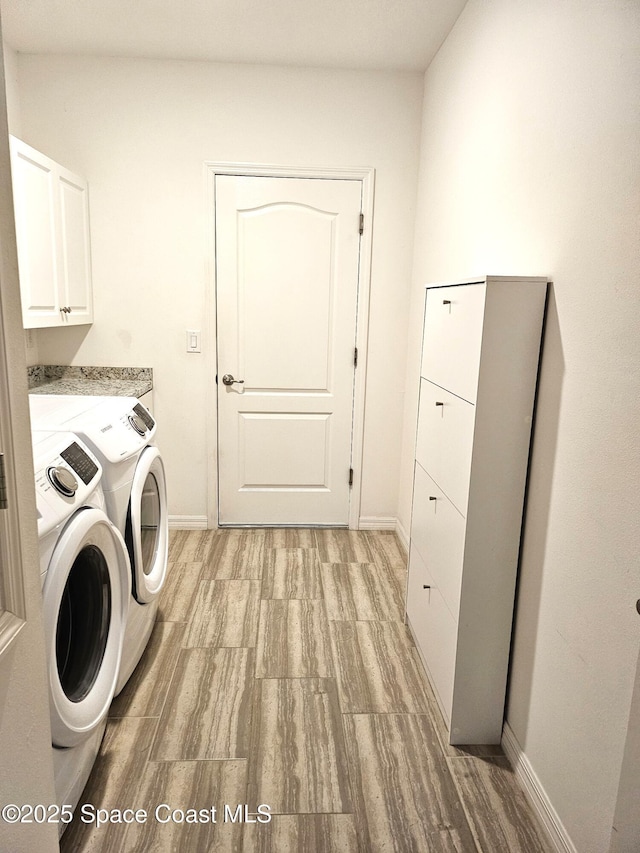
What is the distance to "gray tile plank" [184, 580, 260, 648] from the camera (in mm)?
2492

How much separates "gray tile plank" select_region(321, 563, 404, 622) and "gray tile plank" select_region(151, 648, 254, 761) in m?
0.54

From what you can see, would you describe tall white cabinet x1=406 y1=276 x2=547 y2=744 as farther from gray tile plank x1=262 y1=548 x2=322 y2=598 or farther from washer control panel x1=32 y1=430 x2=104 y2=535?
washer control panel x1=32 y1=430 x2=104 y2=535

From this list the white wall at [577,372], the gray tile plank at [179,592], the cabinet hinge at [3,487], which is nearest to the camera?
the cabinet hinge at [3,487]

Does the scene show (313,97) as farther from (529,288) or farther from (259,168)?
(529,288)

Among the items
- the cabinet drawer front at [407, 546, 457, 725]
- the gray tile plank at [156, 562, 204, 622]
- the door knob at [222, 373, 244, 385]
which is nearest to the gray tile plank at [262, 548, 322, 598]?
the gray tile plank at [156, 562, 204, 622]

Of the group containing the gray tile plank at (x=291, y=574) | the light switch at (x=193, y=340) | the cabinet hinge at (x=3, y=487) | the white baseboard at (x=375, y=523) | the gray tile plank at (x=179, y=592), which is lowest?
the gray tile plank at (x=179, y=592)

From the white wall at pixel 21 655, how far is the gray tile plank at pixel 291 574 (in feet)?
5.69

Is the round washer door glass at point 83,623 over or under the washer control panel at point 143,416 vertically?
under

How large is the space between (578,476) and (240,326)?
94.6 inches

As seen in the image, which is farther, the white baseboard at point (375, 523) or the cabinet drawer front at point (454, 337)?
the white baseboard at point (375, 523)

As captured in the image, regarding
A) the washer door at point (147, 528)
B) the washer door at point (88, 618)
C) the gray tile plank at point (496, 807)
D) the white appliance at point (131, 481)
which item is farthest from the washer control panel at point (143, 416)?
the gray tile plank at point (496, 807)

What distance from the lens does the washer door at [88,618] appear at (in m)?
1.44

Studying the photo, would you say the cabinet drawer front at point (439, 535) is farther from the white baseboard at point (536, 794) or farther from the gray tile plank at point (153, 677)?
the gray tile plank at point (153, 677)

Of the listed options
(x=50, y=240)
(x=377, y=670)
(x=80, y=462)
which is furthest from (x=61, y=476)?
(x=50, y=240)
